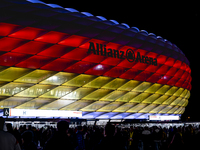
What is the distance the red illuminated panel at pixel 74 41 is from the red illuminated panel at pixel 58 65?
141cm

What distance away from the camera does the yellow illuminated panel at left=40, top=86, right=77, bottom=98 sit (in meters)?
22.0

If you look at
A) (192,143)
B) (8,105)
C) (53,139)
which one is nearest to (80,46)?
(8,105)

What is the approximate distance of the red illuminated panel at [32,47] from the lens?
19.7 meters

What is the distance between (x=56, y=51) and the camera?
69.3 feet

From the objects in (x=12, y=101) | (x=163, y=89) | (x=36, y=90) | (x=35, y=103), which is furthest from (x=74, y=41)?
(x=163, y=89)

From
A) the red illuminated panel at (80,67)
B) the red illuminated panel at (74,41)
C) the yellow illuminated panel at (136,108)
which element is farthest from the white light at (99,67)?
the yellow illuminated panel at (136,108)

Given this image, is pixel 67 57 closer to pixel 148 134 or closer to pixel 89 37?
pixel 89 37

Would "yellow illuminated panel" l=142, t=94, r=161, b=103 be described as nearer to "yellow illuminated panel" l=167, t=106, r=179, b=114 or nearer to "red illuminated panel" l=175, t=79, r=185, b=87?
"red illuminated panel" l=175, t=79, r=185, b=87

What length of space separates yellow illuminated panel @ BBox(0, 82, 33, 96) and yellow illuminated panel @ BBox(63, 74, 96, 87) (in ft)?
11.6

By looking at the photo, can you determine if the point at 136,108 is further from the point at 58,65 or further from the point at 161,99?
the point at 58,65

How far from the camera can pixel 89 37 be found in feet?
75.2

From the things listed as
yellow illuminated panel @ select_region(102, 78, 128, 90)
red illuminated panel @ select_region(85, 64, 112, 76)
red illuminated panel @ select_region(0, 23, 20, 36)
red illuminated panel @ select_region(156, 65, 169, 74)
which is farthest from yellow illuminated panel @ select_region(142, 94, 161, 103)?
red illuminated panel @ select_region(0, 23, 20, 36)

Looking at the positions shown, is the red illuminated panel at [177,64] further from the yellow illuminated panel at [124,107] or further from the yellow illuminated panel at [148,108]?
the yellow illuminated panel at [124,107]

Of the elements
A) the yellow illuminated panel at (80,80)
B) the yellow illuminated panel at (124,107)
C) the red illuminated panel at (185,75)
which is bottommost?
the yellow illuminated panel at (124,107)
